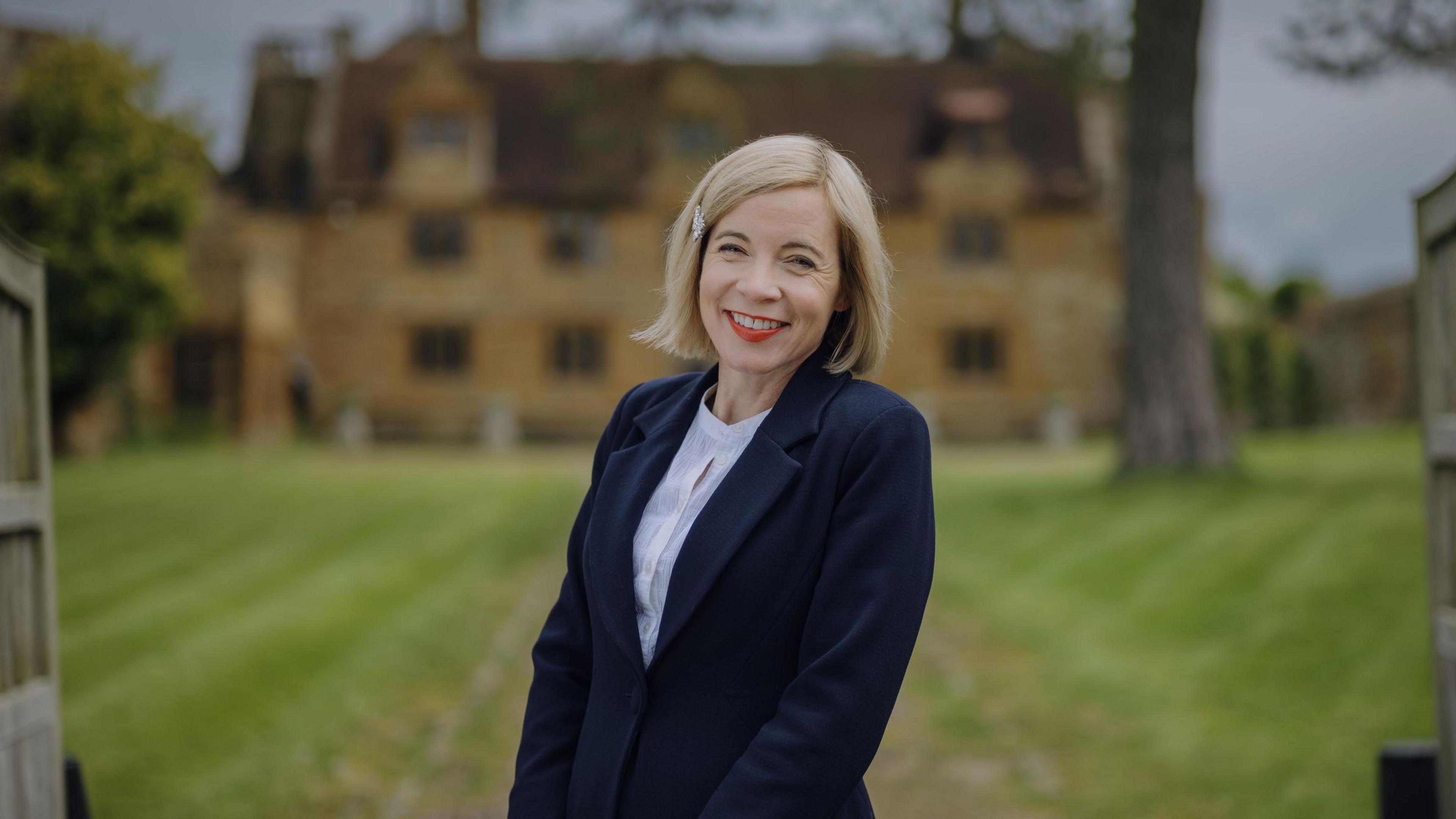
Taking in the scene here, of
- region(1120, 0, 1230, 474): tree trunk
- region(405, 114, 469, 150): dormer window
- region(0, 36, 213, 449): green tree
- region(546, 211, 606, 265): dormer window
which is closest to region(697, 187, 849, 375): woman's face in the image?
region(1120, 0, 1230, 474): tree trunk

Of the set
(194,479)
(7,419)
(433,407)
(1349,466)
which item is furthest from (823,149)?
(433,407)

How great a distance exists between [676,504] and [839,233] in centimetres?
61

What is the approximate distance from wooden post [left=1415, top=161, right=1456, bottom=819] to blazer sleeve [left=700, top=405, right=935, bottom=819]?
7.14 feet

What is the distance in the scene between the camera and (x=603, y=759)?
6.99 feet

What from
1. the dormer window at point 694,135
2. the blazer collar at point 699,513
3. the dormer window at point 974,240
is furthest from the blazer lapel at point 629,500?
the dormer window at point 974,240

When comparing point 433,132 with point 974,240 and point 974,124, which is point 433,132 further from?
point 974,240

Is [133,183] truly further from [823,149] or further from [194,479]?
[823,149]

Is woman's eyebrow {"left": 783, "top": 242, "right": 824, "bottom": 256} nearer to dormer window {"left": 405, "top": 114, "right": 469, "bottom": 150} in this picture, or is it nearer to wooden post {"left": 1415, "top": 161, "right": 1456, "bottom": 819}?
wooden post {"left": 1415, "top": 161, "right": 1456, "bottom": 819}

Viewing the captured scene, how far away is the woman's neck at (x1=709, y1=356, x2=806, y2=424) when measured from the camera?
7.30 feet

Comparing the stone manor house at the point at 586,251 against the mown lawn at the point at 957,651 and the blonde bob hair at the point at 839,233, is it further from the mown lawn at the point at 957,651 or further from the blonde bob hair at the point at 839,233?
the blonde bob hair at the point at 839,233

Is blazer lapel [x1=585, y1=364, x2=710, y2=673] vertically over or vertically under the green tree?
under

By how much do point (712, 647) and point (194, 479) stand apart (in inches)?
613

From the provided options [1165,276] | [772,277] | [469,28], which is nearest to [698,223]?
[772,277]

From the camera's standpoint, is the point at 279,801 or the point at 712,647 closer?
the point at 712,647
